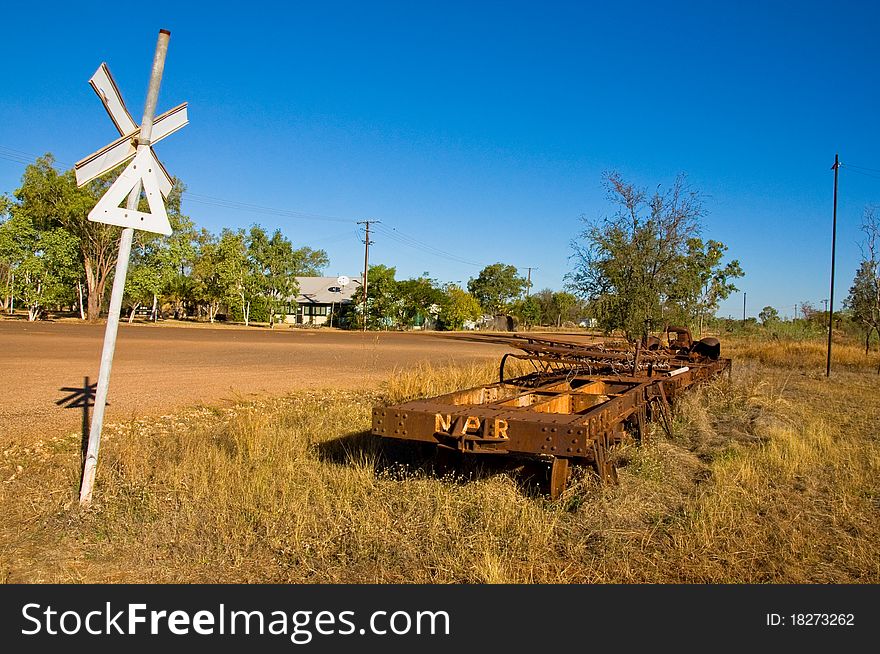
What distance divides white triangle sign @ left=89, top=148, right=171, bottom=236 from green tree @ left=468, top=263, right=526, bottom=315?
94.5 meters

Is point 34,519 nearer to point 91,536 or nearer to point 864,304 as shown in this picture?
point 91,536

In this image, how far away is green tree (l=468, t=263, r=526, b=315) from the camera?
3930 inches

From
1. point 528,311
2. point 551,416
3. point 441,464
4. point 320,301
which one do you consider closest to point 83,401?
point 441,464

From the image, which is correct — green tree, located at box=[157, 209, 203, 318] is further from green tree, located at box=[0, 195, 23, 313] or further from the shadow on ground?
the shadow on ground

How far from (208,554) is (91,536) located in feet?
3.55

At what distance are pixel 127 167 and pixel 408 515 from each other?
144 inches

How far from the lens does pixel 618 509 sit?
5004 millimetres

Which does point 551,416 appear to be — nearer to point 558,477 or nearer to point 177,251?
point 558,477

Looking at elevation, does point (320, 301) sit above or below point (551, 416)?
above

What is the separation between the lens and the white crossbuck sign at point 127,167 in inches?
194

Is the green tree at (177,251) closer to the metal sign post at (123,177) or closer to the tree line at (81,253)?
the tree line at (81,253)

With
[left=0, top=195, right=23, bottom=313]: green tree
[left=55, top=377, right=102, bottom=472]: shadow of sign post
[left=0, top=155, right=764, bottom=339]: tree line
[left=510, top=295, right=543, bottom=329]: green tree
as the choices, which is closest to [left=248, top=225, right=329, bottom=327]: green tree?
[left=0, top=155, right=764, bottom=339]: tree line

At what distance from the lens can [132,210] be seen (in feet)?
16.6

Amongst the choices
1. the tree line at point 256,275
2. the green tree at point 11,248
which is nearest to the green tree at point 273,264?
the tree line at point 256,275
